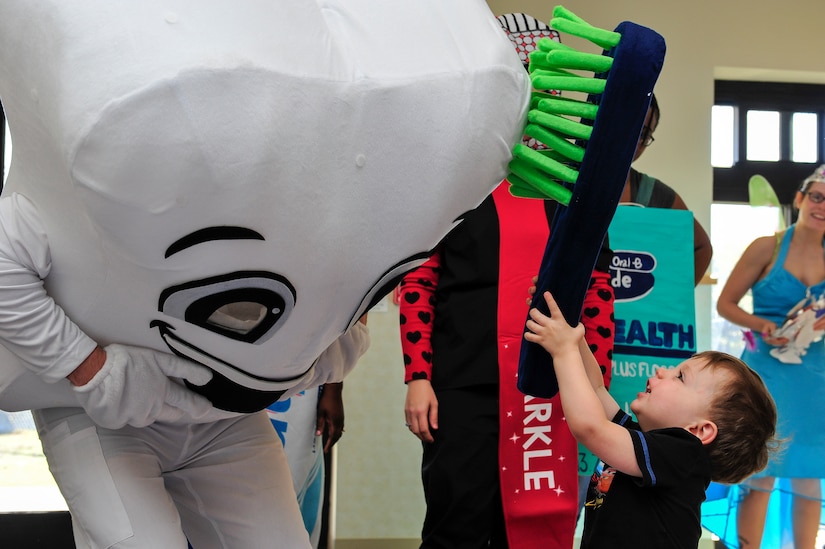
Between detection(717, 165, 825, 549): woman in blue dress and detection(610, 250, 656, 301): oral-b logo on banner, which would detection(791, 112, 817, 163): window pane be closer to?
detection(717, 165, 825, 549): woman in blue dress

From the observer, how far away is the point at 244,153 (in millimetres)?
961

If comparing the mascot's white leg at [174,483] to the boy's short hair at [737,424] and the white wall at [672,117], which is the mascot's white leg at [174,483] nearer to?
the boy's short hair at [737,424]

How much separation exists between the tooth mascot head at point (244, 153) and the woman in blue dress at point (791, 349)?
2.09m

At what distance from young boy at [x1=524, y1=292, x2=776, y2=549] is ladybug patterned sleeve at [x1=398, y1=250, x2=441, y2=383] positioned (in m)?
0.37

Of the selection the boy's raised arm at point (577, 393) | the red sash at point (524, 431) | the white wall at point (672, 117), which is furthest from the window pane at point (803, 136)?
the boy's raised arm at point (577, 393)

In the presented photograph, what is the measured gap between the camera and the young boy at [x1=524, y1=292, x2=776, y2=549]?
1421mm

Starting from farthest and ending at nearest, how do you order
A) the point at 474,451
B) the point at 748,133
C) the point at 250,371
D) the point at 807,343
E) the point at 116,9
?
the point at 748,133, the point at 807,343, the point at 474,451, the point at 250,371, the point at 116,9

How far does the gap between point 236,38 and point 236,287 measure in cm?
29

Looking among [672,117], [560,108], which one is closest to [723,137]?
[672,117]

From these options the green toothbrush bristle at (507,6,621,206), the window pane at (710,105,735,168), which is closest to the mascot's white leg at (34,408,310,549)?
the green toothbrush bristle at (507,6,621,206)

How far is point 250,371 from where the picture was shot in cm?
122

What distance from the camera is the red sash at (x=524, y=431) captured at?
5.90 feet

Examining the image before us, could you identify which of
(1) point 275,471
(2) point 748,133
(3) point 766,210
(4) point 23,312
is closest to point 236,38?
(4) point 23,312

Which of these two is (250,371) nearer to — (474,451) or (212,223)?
(212,223)
